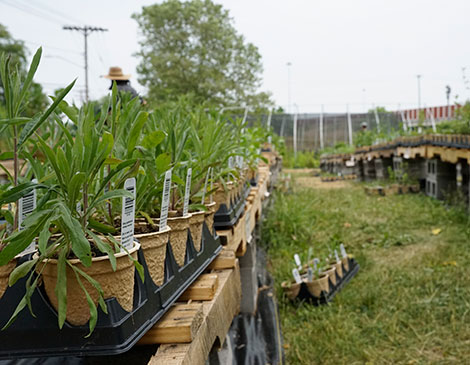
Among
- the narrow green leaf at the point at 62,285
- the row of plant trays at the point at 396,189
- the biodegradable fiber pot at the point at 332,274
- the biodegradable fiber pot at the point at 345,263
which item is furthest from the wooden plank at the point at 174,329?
the row of plant trays at the point at 396,189

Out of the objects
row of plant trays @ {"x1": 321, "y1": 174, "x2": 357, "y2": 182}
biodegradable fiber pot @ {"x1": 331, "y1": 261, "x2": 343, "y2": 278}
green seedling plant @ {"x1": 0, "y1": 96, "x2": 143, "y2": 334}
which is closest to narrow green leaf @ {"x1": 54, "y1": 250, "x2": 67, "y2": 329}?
green seedling plant @ {"x1": 0, "y1": 96, "x2": 143, "y2": 334}

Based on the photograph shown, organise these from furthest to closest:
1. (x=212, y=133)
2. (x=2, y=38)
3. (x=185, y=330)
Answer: (x=2, y=38) < (x=212, y=133) < (x=185, y=330)

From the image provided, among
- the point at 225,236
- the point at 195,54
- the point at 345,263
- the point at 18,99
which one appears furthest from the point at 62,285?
the point at 195,54

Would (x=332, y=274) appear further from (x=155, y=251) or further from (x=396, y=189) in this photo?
(x=396, y=189)

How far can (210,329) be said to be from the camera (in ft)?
3.27

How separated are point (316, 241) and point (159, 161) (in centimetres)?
409

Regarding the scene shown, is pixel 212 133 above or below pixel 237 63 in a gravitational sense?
below

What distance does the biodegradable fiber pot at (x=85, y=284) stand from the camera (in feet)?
2.28

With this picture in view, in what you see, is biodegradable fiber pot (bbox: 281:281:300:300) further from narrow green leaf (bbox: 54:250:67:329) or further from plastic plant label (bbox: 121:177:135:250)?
narrow green leaf (bbox: 54:250:67:329)

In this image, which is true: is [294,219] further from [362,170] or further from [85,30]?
[85,30]

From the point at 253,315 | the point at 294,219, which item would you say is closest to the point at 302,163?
the point at 294,219

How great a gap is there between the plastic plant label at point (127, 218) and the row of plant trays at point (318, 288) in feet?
8.81

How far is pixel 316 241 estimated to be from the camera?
16.0ft

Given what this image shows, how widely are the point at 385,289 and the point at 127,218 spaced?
9.94ft
